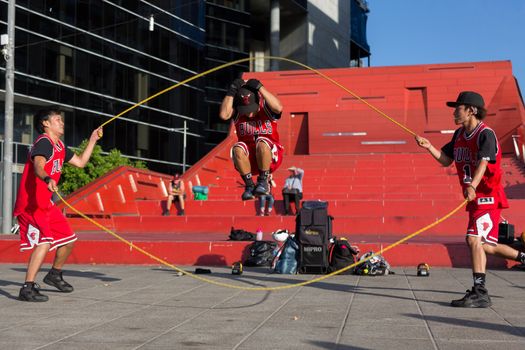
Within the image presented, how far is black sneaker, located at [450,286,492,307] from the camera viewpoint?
6.75m

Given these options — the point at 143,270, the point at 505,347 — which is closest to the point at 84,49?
the point at 143,270

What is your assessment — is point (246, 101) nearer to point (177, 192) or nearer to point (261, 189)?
point (261, 189)

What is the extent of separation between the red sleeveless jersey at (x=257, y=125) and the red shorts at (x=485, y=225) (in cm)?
271

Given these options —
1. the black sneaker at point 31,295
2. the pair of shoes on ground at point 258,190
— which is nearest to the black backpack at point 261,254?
the pair of shoes on ground at point 258,190

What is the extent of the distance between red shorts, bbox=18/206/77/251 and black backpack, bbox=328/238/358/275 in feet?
14.8

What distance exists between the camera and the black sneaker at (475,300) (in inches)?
266

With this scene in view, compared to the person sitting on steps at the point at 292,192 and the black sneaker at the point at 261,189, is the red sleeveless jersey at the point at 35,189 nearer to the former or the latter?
the black sneaker at the point at 261,189

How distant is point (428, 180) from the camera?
20453mm

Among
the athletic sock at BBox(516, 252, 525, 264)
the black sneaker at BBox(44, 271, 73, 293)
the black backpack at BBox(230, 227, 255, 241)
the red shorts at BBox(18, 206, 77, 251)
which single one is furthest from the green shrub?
the athletic sock at BBox(516, 252, 525, 264)

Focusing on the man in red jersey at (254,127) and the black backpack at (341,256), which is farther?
the black backpack at (341,256)

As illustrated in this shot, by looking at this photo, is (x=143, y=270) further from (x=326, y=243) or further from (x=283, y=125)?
(x=283, y=125)

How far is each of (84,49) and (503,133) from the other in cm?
2330

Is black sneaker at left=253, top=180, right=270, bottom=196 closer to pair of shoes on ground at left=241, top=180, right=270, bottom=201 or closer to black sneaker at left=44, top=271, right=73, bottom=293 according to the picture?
pair of shoes on ground at left=241, top=180, right=270, bottom=201

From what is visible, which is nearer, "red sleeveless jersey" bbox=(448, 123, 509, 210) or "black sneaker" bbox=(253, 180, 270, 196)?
"red sleeveless jersey" bbox=(448, 123, 509, 210)
